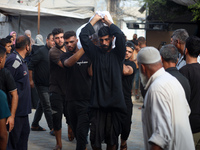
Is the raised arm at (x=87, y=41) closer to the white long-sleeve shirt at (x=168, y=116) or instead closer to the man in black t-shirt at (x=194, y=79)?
the man in black t-shirt at (x=194, y=79)

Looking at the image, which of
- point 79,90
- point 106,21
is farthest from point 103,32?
point 79,90

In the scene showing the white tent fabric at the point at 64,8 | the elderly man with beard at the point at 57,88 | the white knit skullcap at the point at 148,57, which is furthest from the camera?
the white tent fabric at the point at 64,8

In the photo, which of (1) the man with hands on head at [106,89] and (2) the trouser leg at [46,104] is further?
(2) the trouser leg at [46,104]

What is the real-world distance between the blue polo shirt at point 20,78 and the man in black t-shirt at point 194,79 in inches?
92.3

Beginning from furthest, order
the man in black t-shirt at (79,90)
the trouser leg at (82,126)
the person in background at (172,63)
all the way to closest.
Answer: the man in black t-shirt at (79,90) → the trouser leg at (82,126) → the person in background at (172,63)

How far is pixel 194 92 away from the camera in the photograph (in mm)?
4781

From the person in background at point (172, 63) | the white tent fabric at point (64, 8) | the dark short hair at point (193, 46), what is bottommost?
the person in background at point (172, 63)

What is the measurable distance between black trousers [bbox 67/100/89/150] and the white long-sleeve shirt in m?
3.17

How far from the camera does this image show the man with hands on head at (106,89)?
5.46m

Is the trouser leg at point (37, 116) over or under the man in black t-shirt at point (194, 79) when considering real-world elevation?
under

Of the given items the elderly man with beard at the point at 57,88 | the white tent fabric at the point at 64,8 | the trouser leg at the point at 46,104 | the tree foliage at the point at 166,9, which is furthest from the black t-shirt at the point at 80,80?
the white tent fabric at the point at 64,8

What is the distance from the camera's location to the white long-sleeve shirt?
3.08m

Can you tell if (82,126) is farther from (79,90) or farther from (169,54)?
(169,54)

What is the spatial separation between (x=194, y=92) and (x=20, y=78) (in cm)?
253
